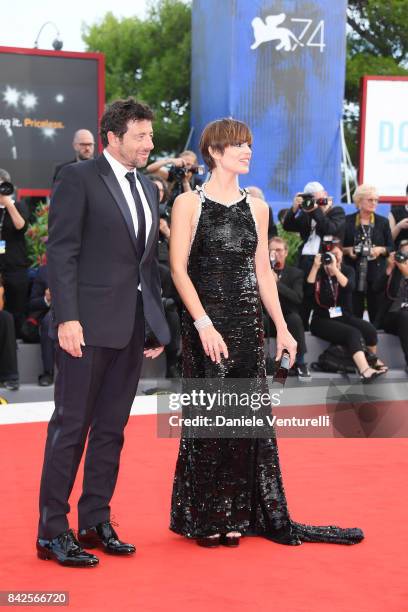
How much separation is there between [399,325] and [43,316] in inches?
112

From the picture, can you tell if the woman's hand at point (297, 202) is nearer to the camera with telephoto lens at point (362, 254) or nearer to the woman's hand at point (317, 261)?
the woman's hand at point (317, 261)

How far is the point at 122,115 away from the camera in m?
3.55

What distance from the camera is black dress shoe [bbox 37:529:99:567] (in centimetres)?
351

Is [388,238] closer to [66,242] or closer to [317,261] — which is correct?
[317,261]

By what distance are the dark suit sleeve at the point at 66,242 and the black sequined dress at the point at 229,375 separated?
52cm

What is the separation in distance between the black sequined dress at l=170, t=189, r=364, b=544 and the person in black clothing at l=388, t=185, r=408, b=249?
492 cm

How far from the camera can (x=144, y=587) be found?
3.34m

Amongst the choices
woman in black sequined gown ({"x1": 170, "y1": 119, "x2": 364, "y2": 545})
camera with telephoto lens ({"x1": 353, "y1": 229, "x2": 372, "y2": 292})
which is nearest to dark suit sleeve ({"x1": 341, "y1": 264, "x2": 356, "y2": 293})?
camera with telephoto lens ({"x1": 353, "y1": 229, "x2": 372, "y2": 292})

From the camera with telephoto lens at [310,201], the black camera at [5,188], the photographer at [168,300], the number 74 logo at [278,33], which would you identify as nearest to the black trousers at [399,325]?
the camera with telephoto lens at [310,201]

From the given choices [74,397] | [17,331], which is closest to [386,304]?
[17,331]

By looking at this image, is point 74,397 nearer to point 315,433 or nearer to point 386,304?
point 315,433

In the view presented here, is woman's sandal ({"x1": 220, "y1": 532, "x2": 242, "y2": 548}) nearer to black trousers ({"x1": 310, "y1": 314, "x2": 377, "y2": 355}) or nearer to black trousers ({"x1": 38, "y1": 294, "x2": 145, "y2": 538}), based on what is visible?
black trousers ({"x1": 38, "y1": 294, "x2": 145, "y2": 538})

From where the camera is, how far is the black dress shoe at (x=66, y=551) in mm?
3506

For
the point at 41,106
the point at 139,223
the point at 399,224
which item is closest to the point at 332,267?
the point at 399,224
